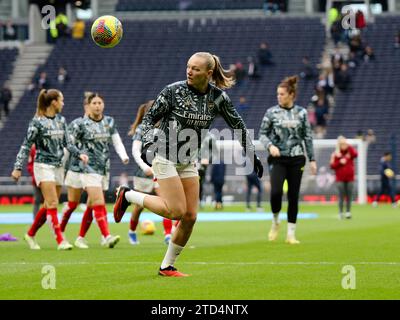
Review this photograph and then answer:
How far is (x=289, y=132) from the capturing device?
17031 millimetres

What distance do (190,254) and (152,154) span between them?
4.08 meters

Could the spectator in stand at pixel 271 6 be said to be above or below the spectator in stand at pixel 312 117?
above

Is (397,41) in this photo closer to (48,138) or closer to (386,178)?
(386,178)

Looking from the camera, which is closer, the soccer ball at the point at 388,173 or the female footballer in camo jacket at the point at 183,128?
the female footballer in camo jacket at the point at 183,128

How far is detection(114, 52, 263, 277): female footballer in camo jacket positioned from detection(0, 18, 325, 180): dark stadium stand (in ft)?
108

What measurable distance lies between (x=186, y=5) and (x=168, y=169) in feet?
139

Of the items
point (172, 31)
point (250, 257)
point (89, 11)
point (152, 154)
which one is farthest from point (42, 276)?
point (89, 11)

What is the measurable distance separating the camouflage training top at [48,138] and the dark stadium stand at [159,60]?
28624 mm

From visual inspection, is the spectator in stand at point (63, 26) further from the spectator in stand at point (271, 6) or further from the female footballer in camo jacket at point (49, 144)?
the female footballer in camo jacket at point (49, 144)

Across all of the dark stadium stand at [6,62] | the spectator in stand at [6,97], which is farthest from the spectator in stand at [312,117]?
the dark stadium stand at [6,62]

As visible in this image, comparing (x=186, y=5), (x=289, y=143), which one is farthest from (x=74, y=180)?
(x=186, y=5)

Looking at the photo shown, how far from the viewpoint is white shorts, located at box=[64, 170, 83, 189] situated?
1670cm

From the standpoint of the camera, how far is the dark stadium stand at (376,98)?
42.5 metres

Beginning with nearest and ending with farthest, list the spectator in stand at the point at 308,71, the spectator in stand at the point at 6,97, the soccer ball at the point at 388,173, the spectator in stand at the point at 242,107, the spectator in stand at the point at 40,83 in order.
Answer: the soccer ball at the point at 388,173, the spectator in stand at the point at 242,107, the spectator in stand at the point at 308,71, the spectator in stand at the point at 40,83, the spectator in stand at the point at 6,97
